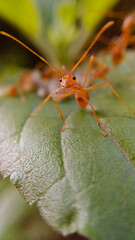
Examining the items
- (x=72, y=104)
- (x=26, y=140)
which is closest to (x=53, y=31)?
(x=72, y=104)

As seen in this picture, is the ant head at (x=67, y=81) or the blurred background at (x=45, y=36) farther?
the blurred background at (x=45, y=36)

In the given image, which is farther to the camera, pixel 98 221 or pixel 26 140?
pixel 26 140

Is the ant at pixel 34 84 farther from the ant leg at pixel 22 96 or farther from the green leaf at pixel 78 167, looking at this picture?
the green leaf at pixel 78 167

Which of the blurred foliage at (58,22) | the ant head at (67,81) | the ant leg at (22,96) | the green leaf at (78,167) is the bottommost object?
the green leaf at (78,167)

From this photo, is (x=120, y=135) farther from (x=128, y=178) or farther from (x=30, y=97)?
(x=30, y=97)

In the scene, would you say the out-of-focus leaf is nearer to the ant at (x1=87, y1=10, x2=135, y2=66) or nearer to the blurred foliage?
the blurred foliage

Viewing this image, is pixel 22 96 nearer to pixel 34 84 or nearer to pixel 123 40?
pixel 34 84

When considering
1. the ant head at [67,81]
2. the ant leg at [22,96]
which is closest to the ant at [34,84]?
the ant leg at [22,96]

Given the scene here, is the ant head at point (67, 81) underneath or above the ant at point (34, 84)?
underneath

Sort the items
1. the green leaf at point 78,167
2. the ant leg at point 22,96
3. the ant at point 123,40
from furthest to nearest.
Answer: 1. the ant at point 123,40
2. the ant leg at point 22,96
3. the green leaf at point 78,167
